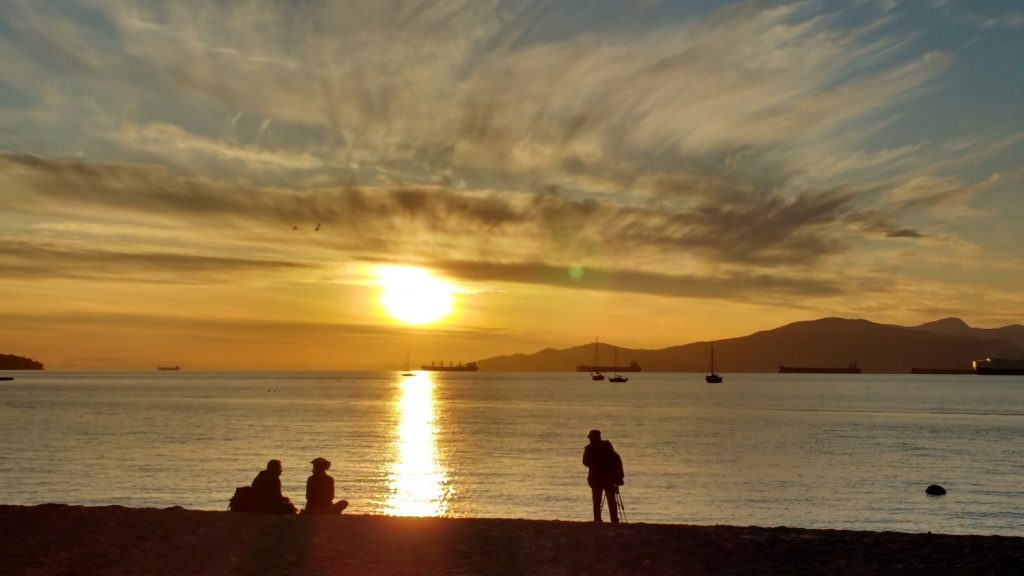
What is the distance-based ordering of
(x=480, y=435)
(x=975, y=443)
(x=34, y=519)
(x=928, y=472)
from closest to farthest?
(x=34, y=519) → (x=928, y=472) → (x=975, y=443) → (x=480, y=435)

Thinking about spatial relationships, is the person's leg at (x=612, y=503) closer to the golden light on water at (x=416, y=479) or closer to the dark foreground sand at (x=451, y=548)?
the dark foreground sand at (x=451, y=548)

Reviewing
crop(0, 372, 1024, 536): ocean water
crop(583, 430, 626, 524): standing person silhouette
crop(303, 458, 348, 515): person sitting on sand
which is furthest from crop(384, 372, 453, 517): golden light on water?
crop(583, 430, 626, 524): standing person silhouette

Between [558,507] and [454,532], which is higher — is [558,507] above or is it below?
below

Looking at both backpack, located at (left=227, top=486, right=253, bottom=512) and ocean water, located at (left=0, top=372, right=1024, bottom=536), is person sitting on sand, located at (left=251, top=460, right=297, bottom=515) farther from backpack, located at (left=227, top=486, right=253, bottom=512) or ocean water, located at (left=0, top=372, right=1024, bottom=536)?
ocean water, located at (left=0, top=372, right=1024, bottom=536)

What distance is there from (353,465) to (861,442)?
4934 centimetres

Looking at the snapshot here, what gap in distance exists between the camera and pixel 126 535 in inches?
534

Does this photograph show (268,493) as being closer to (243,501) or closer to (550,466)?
(243,501)

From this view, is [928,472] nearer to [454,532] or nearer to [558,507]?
[558,507]

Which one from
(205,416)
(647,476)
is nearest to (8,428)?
(205,416)

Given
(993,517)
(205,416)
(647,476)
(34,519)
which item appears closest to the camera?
(34,519)

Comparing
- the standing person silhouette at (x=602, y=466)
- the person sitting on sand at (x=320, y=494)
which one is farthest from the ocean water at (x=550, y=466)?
the person sitting on sand at (x=320, y=494)

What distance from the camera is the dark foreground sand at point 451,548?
11.6 meters

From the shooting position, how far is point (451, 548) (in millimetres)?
13016

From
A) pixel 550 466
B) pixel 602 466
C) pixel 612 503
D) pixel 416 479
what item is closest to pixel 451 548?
pixel 612 503
